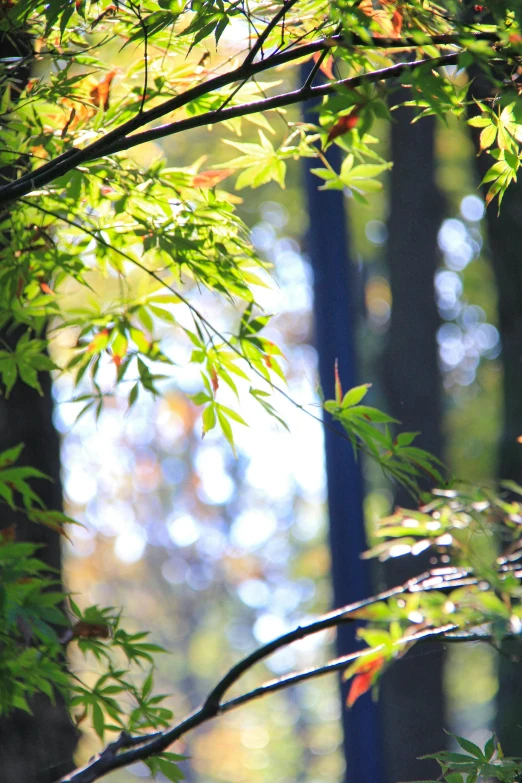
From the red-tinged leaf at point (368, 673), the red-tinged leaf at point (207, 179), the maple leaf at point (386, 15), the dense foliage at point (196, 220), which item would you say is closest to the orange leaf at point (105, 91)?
the dense foliage at point (196, 220)

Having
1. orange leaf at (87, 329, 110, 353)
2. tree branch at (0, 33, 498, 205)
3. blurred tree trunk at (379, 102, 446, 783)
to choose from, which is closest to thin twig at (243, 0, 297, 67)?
tree branch at (0, 33, 498, 205)

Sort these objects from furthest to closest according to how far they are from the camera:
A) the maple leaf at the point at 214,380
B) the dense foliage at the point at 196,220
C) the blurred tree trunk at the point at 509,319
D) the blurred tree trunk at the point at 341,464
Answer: the blurred tree trunk at the point at 341,464 → the blurred tree trunk at the point at 509,319 → the maple leaf at the point at 214,380 → the dense foliage at the point at 196,220

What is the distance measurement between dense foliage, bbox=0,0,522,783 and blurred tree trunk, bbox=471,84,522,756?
0.52 m

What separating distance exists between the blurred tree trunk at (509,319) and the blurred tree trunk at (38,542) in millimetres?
1157

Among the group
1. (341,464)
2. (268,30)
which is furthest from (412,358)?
(268,30)

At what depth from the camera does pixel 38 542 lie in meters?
2.06

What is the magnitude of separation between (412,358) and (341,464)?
2.26 m

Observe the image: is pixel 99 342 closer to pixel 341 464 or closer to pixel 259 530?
pixel 341 464

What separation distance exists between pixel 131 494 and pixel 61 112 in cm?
1601

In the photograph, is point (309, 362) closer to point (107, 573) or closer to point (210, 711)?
point (210, 711)

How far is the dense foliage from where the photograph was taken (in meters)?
0.89

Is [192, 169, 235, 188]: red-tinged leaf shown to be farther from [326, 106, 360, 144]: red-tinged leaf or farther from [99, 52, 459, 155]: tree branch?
[326, 106, 360, 144]: red-tinged leaf

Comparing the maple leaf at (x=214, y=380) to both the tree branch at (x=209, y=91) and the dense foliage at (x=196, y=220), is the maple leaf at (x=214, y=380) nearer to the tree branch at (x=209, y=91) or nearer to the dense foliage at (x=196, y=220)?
the dense foliage at (x=196, y=220)

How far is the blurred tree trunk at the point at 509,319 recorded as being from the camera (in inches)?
78.6
